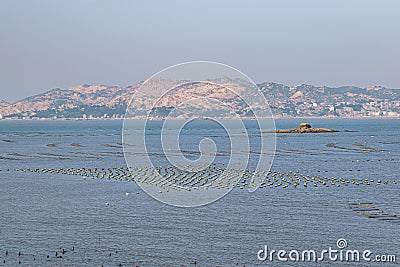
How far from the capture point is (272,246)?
158 ft

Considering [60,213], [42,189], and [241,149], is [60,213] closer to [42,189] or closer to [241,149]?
[42,189]

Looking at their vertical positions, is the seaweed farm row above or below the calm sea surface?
above

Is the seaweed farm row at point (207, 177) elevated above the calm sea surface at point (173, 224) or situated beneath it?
elevated above

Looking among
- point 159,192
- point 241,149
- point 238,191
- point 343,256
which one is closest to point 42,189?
point 159,192

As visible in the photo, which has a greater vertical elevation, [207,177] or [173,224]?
[207,177]

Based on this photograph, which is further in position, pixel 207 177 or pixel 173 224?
pixel 207 177

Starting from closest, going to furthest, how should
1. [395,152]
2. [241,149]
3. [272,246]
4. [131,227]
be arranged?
[272,246] < [131,227] < [395,152] < [241,149]

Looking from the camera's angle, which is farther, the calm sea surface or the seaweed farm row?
the seaweed farm row

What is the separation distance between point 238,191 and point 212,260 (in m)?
32.2

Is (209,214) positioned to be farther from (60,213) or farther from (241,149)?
(241,149)

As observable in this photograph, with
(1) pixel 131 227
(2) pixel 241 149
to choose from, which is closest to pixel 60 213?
(1) pixel 131 227

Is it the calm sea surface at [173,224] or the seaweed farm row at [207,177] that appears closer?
the calm sea surface at [173,224]

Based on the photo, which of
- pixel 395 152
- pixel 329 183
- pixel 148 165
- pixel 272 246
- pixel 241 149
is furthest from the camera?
pixel 241 149

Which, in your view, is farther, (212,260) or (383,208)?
(383,208)
